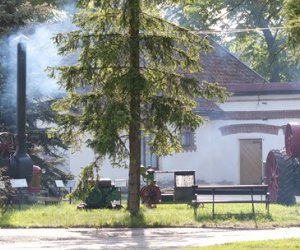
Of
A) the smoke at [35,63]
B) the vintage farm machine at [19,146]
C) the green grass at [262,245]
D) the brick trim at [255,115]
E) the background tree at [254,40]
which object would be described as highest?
the background tree at [254,40]

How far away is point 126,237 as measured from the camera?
18.2m

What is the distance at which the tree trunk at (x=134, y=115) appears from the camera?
20.8 meters

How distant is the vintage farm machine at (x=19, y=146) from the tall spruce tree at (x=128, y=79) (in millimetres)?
3576

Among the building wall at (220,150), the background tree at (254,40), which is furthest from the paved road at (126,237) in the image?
the building wall at (220,150)

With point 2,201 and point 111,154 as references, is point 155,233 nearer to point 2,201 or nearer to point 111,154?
point 111,154

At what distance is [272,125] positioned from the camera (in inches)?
1499

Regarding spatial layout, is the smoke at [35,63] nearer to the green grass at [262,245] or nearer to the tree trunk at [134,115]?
the tree trunk at [134,115]

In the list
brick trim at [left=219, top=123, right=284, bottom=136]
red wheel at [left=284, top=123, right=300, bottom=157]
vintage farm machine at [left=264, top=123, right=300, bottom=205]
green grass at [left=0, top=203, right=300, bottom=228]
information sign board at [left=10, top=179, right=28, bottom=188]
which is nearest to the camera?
green grass at [left=0, top=203, right=300, bottom=228]

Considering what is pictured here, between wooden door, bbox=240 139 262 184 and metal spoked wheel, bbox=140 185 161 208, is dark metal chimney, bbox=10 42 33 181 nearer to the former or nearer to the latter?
metal spoked wheel, bbox=140 185 161 208

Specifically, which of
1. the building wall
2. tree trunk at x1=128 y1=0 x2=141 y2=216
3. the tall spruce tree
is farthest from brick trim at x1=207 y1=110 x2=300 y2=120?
tree trunk at x1=128 y1=0 x2=141 y2=216

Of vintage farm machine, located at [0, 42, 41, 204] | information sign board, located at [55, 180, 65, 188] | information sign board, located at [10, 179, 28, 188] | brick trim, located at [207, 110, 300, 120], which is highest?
brick trim, located at [207, 110, 300, 120]

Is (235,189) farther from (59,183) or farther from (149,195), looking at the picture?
(59,183)

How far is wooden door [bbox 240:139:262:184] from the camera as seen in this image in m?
38.9

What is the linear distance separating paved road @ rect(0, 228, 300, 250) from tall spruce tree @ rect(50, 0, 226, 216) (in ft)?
7.59
